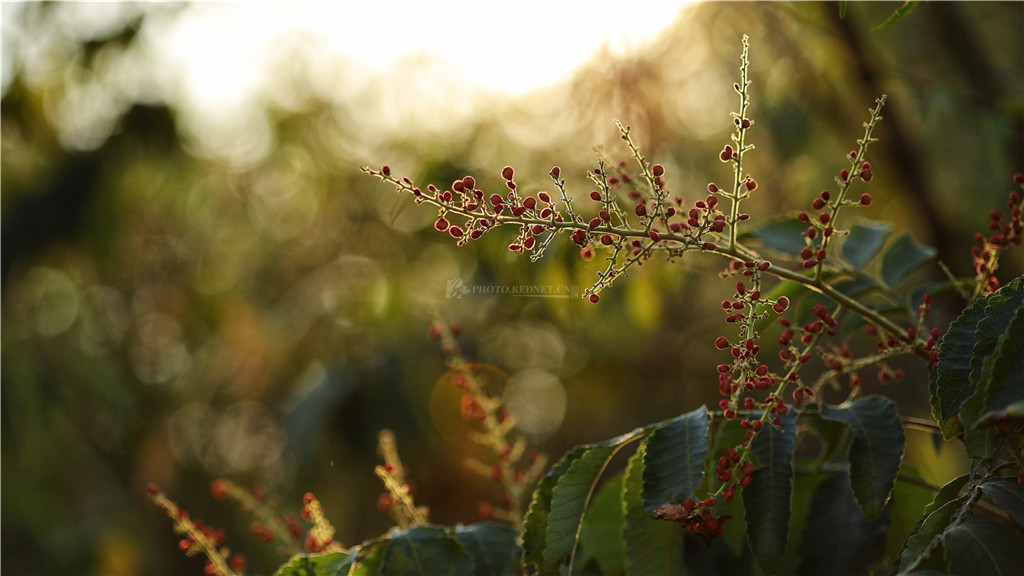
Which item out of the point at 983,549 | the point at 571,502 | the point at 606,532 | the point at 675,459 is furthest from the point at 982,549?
the point at 606,532

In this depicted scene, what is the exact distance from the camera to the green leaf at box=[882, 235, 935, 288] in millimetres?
1357

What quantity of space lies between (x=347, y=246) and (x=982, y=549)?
4707mm

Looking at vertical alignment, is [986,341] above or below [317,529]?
above

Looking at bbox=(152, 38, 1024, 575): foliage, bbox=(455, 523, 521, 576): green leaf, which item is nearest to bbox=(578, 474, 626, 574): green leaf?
bbox=(152, 38, 1024, 575): foliage

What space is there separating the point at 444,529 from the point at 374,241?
3480 mm

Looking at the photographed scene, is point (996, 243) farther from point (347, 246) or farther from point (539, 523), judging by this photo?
point (347, 246)

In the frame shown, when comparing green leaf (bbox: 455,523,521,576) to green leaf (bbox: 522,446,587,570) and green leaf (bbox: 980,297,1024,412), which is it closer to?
green leaf (bbox: 522,446,587,570)

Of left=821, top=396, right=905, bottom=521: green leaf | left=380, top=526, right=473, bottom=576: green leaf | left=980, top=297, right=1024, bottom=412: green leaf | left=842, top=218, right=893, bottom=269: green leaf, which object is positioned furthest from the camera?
left=842, top=218, right=893, bottom=269: green leaf

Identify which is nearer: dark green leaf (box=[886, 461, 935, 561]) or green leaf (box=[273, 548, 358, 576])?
green leaf (box=[273, 548, 358, 576])

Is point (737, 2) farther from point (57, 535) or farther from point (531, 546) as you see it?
point (57, 535)

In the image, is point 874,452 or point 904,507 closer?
point 874,452

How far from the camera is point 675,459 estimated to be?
0.92 m

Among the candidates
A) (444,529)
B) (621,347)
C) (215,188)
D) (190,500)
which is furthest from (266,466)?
(444,529)

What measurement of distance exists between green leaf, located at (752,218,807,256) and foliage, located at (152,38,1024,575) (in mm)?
111
